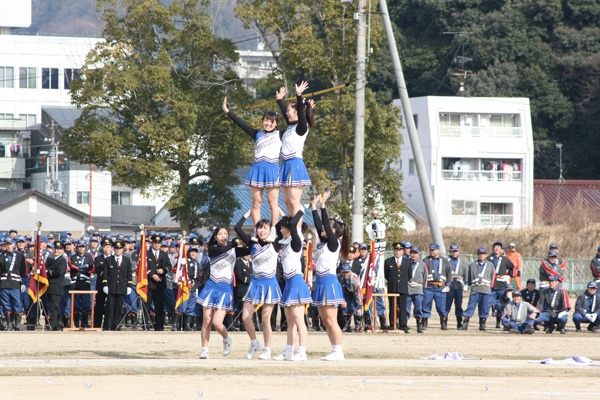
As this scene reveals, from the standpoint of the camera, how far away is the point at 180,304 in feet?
53.8

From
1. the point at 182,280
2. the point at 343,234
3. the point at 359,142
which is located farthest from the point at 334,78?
the point at 343,234

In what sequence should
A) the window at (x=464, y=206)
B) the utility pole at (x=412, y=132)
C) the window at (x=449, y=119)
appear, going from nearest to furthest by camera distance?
the utility pole at (x=412, y=132) → the window at (x=464, y=206) → the window at (x=449, y=119)

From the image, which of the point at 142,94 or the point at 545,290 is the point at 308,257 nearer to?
the point at 545,290

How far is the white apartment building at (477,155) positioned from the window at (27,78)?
3372cm

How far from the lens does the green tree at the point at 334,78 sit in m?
25.5

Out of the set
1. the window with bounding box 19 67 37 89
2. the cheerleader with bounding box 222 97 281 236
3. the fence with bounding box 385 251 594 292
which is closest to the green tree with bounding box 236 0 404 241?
the fence with bounding box 385 251 594 292

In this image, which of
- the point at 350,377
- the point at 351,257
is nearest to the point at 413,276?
the point at 351,257

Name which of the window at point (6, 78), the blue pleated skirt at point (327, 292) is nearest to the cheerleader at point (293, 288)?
the blue pleated skirt at point (327, 292)

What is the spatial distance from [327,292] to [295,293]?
423 mm

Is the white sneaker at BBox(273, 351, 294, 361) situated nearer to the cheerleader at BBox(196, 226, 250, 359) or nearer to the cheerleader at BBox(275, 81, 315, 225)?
the cheerleader at BBox(196, 226, 250, 359)

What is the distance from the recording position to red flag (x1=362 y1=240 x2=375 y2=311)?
16.3 meters

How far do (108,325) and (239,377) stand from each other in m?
8.10

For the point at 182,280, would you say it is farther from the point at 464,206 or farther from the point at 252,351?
the point at 464,206

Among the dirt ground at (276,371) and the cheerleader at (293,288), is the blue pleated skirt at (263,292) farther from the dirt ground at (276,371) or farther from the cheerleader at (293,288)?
the dirt ground at (276,371)
